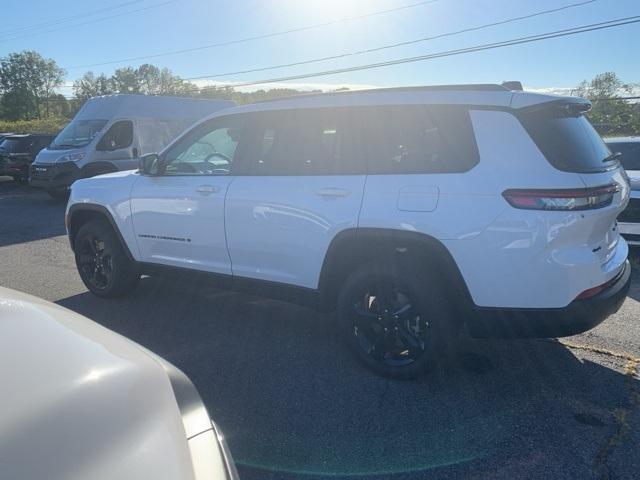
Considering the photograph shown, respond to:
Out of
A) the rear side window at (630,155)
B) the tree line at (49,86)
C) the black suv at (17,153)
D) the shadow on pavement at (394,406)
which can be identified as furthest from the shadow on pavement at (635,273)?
the tree line at (49,86)

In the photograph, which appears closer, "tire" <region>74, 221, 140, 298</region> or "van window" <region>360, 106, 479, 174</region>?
"van window" <region>360, 106, 479, 174</region>

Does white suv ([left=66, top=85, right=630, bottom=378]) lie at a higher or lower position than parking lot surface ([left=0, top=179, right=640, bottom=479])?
higher

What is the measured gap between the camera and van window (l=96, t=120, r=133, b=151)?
13.1m

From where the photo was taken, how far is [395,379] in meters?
3.49

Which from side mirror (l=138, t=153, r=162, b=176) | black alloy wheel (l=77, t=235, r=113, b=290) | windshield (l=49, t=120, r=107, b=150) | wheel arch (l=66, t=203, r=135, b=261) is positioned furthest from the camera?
windshield (l=49, t=120, r=107, b=150)

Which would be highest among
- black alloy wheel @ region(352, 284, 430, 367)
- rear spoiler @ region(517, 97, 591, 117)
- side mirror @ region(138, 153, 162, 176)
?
rear spoiler @ region(517, 97, 591, 117)

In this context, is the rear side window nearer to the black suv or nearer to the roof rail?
the roof rail

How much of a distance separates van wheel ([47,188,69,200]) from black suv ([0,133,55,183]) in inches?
170

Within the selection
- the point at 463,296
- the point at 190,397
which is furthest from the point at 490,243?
the point at 190,397

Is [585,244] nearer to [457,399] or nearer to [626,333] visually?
[457,399]

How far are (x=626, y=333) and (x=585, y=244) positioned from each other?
6.03ft

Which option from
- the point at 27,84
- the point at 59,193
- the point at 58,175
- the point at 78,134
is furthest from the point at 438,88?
the point at 27,84

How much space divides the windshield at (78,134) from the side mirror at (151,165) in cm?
971

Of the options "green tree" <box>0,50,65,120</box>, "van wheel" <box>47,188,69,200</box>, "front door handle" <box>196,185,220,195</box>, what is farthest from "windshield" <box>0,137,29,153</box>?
"green tree" <box>0,50,65,120</box>
